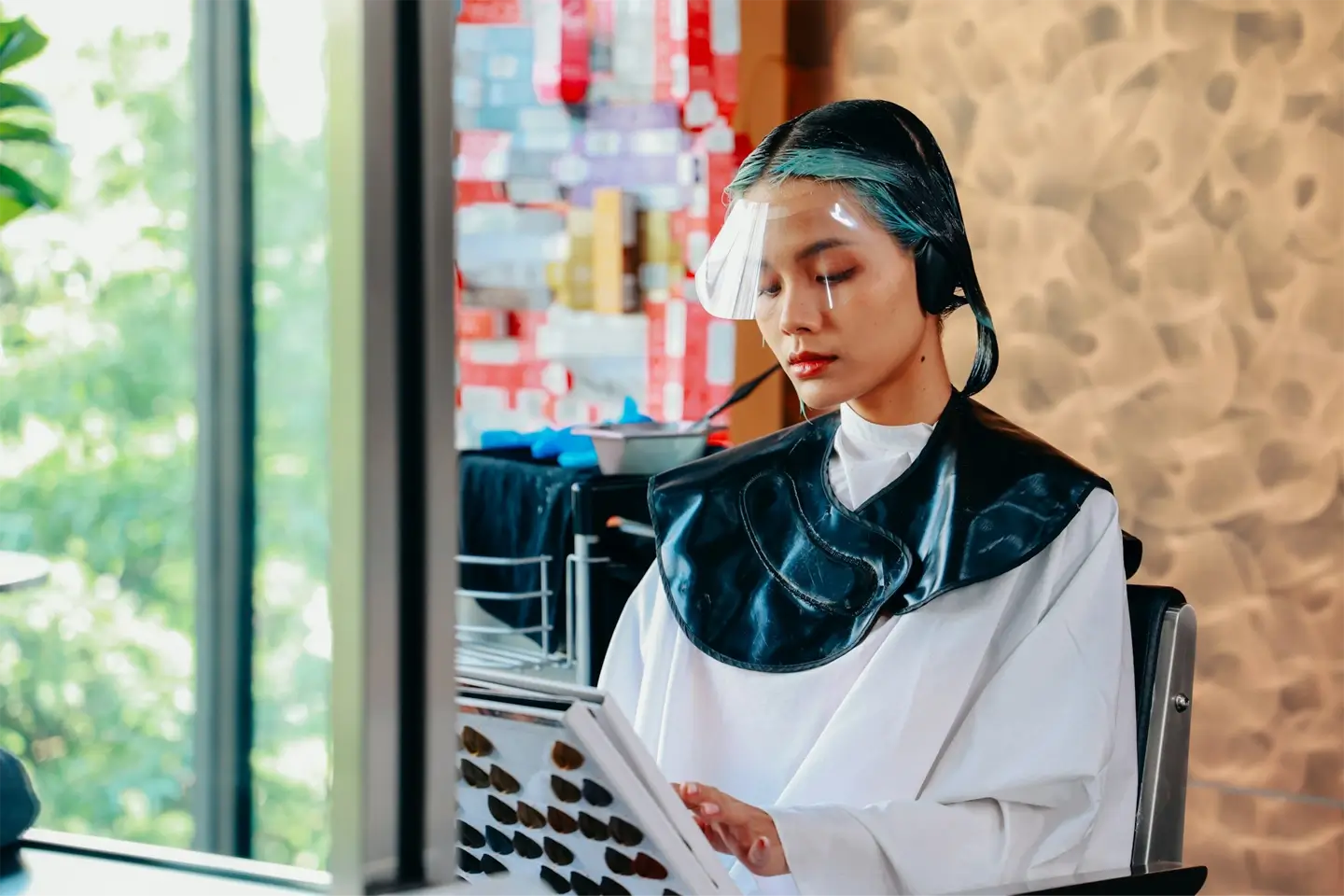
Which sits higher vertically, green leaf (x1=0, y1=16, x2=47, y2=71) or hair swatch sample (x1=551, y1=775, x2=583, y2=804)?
green leaf (x1=0, y1=16, x2=47, y2=71)

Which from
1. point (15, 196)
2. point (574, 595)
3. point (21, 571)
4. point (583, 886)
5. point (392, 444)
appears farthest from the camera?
point (574, 595)

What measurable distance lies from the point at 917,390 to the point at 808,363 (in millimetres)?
166

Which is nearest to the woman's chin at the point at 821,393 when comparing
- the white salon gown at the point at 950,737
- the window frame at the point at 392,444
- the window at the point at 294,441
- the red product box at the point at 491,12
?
the white salon gown at the point at 950,737

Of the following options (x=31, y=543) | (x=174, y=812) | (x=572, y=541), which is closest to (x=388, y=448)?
→ (x=174, y=812)

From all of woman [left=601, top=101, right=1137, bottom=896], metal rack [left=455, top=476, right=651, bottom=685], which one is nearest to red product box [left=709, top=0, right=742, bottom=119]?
metal rack [left=455, top=476, right=651, bottom=685]

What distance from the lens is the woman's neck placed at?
2.06 metres

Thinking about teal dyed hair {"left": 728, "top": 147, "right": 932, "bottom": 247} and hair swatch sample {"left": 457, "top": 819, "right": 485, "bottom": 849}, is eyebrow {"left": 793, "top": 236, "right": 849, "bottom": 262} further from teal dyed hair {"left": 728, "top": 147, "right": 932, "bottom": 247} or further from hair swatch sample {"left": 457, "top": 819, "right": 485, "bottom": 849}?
hair swatch sample {"left": 457, "top": 819, "right": 485, "bottom": 849}

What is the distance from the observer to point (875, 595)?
1.94 m

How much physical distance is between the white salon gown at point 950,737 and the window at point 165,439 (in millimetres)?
695

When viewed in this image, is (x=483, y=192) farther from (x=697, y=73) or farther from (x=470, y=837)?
(x=470, y=837)

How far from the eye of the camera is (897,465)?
2059mm

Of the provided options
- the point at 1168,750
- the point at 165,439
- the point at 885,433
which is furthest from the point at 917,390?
the point at 165,439

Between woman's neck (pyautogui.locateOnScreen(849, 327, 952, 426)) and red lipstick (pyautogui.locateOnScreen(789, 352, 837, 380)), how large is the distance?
89mm

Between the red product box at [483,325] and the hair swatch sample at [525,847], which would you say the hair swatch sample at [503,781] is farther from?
the red product box at [483,325]
